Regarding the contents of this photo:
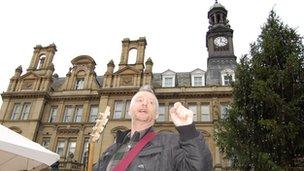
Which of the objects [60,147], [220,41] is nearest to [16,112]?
[60,147]

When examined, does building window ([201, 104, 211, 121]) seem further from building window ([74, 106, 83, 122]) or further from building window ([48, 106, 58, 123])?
building window ([48, 106, 58, 123])

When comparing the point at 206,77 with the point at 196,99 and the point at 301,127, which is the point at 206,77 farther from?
the point at 301,127

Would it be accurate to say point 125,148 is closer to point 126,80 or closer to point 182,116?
point 182,116

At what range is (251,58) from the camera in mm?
15914

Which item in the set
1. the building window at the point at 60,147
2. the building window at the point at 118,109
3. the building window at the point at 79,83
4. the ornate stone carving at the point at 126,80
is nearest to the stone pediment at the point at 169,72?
the ornate stone carving at the point at 126,80

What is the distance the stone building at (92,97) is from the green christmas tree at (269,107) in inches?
431

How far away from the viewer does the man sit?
2855 mm

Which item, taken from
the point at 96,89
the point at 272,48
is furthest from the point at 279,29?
the point at 96,89

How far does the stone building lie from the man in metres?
22.7

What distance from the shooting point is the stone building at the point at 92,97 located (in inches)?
1079

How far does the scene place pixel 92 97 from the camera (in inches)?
1182

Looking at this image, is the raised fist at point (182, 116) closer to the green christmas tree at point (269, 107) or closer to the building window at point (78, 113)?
the green christmas tree at point (269, 107)

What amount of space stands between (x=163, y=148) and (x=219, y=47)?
106 feet

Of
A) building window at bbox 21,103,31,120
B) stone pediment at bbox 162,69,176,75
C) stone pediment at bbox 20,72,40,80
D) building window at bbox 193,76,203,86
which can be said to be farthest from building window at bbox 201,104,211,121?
stone pediment at bbox 20,72,40,80
